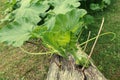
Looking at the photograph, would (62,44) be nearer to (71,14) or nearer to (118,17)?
(71,14)

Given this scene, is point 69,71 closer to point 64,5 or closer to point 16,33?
point 16,33

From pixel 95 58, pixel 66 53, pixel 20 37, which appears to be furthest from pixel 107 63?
pixel 20 37

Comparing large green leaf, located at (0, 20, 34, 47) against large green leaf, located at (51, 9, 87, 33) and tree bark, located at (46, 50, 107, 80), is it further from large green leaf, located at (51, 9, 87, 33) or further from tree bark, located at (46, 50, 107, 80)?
tree bark, located at (46, 50, 107, 80)

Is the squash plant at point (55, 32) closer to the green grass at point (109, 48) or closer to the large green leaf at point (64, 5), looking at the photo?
the large green leaf at point (64, 5)

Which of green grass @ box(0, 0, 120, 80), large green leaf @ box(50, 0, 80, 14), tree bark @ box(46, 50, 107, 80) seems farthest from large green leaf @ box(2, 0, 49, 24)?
green grass @ box(0, 0, 120, 80)

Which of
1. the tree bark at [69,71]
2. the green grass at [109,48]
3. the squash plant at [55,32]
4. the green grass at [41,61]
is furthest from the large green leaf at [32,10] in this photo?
the green grass at [109,48]
